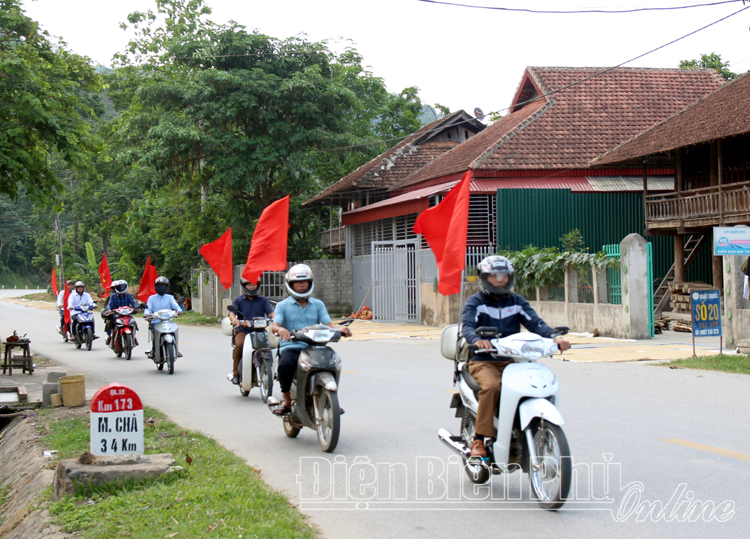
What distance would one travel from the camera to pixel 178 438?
704 centimetres

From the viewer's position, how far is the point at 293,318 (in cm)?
727

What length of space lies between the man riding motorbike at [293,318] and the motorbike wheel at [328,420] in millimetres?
546

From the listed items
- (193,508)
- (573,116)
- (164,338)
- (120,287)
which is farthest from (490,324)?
(573,116)

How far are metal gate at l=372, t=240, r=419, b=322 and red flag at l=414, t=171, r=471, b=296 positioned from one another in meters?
15.5

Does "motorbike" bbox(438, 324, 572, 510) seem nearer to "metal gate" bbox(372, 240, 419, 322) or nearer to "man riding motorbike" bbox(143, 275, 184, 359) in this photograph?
"man riding motorbike" bbox(143, 275, 184, 359)

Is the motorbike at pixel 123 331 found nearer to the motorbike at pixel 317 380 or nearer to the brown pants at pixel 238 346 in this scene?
the brown pants at pixel 238 346

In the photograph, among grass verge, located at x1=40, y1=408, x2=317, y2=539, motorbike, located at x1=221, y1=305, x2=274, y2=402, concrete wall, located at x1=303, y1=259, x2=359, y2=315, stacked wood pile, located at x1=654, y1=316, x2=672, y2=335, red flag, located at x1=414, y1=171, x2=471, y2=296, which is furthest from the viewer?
concrete wall, located at x1=303, y1=259, x2=359, y2=315

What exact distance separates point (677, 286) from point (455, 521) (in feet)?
64.7

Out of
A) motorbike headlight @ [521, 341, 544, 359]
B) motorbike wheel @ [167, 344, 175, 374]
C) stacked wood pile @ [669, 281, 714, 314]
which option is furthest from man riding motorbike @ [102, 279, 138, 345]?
stacked wood pile @ [669, 281, 714, 314]

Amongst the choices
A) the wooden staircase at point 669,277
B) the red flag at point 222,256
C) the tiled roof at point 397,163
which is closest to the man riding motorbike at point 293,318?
the red flag at point 222,256

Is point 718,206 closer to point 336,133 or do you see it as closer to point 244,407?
→ point 336,133

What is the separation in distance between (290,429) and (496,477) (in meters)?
2.39

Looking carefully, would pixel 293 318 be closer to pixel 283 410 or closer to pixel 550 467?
pixel 283 410

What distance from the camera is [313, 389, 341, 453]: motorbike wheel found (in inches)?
249
